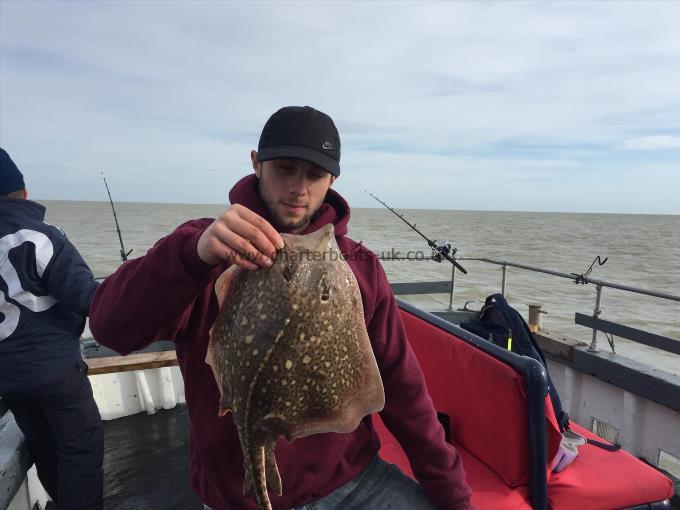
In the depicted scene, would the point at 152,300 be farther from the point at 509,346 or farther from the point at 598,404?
the point at 598,404

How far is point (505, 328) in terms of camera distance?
4.07 meters

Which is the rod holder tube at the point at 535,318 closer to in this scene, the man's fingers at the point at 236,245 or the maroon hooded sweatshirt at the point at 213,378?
the maroon hooded sweatshirt at the point at 213,378

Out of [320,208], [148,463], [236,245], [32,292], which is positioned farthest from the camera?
[148,463]

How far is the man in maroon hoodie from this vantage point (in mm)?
1516

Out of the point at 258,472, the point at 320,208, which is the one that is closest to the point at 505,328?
the point at 320,208

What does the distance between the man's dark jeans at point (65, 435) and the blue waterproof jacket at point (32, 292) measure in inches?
5.9

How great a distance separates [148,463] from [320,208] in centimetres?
368

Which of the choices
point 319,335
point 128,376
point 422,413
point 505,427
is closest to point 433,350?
point 505,427

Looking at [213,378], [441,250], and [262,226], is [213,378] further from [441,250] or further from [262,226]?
[441,250]

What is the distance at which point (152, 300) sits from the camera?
1.52 m

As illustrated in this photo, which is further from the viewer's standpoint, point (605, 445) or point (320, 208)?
point (605, 445)

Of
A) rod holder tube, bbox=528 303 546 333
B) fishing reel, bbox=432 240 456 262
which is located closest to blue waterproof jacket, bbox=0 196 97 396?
fishing reel, bbox=432 240 456 262

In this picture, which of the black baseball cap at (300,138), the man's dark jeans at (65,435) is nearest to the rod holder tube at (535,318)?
the black baseball cap at (300,138)

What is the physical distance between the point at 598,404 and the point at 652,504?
2.21 metres
